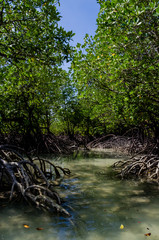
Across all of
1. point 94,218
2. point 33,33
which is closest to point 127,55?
point 33,33

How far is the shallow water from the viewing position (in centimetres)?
209

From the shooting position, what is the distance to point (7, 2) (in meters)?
3.82

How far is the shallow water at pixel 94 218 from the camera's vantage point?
2094 mm

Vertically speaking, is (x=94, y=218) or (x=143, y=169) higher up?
(x=143, y=169)

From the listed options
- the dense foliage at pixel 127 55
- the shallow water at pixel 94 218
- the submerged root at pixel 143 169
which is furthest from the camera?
the submerged root at pixel 143 169

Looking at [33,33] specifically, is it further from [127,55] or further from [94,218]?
[94,218]

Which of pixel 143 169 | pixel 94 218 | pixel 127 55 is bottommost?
pixel 94 218

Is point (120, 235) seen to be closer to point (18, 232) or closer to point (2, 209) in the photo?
point (18, 232)

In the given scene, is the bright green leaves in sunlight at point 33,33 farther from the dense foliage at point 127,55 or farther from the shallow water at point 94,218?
the shallow water at point 94,218

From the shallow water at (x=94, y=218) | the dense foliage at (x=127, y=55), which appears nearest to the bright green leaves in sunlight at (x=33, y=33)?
the dense foliage at (x=127, y=55)

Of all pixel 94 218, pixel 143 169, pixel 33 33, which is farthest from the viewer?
pixel 143 169

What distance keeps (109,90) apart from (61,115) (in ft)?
32.2

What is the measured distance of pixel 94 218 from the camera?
2.50 m

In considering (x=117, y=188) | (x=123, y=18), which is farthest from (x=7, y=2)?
(x=117, y=188)
